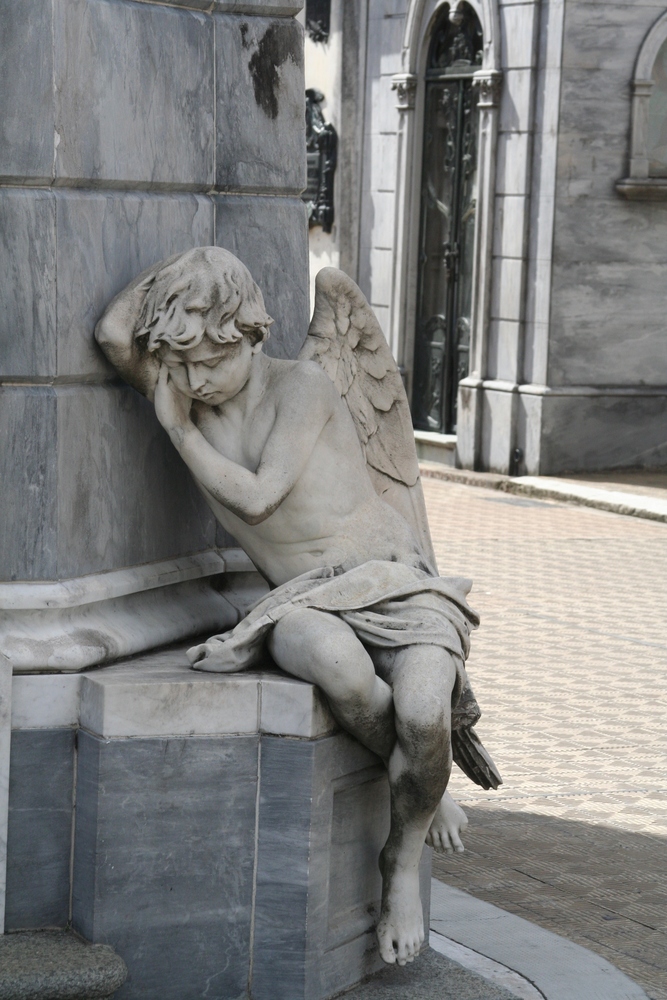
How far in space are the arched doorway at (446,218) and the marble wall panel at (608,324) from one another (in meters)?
1.40

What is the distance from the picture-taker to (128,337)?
4.01m

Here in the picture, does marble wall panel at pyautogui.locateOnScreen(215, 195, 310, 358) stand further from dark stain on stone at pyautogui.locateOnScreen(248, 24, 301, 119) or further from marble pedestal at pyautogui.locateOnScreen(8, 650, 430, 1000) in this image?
marble pedestal at pyautogui.locateOnScreen(8, 650, 430, 1000)

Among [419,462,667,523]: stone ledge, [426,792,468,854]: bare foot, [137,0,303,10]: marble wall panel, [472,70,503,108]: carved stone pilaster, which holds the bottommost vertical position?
[419,462,667,523]: stone ledge

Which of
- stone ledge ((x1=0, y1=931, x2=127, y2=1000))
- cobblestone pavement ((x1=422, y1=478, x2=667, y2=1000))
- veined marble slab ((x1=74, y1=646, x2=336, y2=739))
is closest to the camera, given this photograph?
stone ledge ((x1=0, y1=931, x2=127, y2=1000))

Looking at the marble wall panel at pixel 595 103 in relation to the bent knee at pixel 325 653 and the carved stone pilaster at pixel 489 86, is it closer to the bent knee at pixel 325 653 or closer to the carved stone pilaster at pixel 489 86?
the carved stone pilaster at pixel 489 86

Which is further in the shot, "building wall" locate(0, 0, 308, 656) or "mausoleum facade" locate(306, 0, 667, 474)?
"mausoleum facade" locate(306, 0, 667, 474)

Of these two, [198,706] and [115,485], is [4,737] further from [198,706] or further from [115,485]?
[115,485]

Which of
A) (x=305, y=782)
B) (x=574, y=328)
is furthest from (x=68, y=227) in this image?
(x=574, y=328)

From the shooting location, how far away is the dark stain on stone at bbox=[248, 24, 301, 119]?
4.61m

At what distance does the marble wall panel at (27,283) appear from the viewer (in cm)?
391

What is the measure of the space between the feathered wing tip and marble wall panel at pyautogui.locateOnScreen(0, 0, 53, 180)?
1686 mm

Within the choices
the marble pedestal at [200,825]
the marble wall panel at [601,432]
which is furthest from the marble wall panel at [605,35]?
the marble pedestal at [200,825]

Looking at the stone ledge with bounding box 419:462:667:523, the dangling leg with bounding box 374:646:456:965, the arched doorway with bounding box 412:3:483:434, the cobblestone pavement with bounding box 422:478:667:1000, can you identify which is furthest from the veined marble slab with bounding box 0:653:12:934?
the arched doorway with bounding box 412:3:483:434

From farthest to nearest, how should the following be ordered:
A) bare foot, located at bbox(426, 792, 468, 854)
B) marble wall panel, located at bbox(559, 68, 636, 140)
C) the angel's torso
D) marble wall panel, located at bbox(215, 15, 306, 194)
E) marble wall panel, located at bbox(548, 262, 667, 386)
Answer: marble wall panel, located at bbox(548, 262, 667, 386)
marble wall panel, located at bbox(559, 68, 636, 140)
marble wall panel, located at bbox(215, 15, 306, 194)
bare foot, located at bbox(426, 792, 468, 854)
the angel's torso
